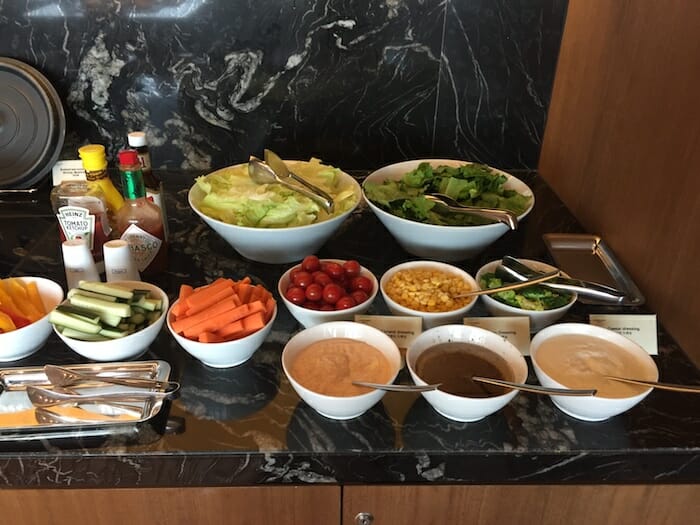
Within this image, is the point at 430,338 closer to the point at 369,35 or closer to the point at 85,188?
the point at 85,188

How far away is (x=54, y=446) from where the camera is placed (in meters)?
0.81

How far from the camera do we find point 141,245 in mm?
1122

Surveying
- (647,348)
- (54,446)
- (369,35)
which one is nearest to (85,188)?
(54,446)

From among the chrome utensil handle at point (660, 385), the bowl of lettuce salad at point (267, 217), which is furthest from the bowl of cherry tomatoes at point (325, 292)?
the chrome utensil handle at point (660, 385)

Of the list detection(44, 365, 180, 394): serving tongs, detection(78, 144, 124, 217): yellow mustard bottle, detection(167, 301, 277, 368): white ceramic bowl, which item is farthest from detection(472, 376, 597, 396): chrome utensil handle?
detection(78, 144, 124, 217): yellow mustard bottle

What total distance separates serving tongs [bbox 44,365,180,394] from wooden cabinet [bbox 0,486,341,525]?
0.15 m

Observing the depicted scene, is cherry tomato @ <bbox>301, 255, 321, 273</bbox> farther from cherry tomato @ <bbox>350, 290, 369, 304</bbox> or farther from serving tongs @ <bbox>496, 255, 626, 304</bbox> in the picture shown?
serving tongs @ <bbox>496, 255, 626, 304</bbox>

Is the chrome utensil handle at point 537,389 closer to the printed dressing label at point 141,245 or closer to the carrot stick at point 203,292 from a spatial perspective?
the carrot stick at point 203,292

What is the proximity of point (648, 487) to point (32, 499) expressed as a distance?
91cm

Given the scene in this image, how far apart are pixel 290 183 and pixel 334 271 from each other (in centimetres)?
28

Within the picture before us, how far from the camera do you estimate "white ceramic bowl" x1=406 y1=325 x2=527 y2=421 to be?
812 millimetres

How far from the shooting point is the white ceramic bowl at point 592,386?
2.69 feet

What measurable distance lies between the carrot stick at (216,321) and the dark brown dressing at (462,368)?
0.28 m

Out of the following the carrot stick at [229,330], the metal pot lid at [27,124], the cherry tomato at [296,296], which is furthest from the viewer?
the metal pot lid at [27,124]
